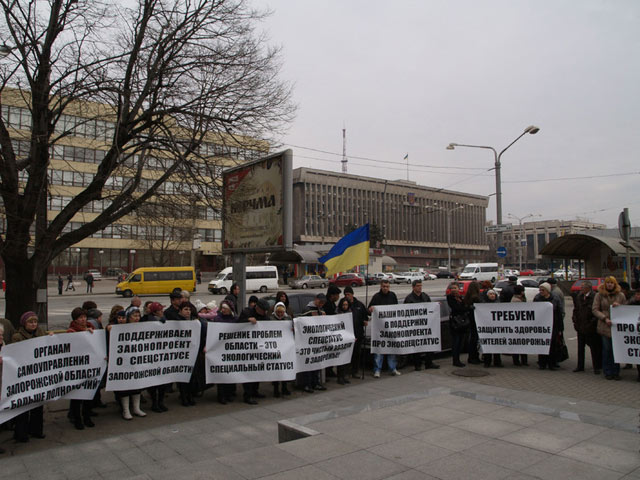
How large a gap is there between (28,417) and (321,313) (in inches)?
192

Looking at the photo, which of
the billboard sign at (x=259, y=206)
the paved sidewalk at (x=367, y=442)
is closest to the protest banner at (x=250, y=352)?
the paved sidewalk at (x=367, y=442)

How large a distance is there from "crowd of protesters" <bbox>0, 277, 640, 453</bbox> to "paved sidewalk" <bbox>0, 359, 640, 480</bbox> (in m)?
0.32

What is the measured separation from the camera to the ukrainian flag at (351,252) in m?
10.6

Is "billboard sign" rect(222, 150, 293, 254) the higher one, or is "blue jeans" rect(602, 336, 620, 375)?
"billboard sign" rect(222, 150, 293, 254)

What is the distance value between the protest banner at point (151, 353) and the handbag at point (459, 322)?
5.27 metres

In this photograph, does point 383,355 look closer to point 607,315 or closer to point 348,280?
point 607,315

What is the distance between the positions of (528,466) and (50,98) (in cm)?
1369

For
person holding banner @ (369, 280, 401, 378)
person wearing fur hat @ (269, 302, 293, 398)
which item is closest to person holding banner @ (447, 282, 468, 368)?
person holding banner @ (369, 280, 401, 378)

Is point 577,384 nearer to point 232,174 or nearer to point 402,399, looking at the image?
point 402,399

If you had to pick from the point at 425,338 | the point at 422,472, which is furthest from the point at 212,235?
the point at 422,472

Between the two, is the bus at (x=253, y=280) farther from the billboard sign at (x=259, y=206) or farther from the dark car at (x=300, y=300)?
the dark car at (x=300, y=300)

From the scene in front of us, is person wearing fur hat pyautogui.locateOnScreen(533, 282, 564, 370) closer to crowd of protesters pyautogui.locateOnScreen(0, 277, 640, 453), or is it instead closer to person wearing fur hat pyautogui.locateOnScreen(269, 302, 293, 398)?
crowd of protesters pyautogui.locateOnScreen(0, 277, 640, 453)

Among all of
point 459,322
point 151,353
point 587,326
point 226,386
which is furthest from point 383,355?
point 151,353

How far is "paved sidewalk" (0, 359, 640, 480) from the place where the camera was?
435 centimetres
